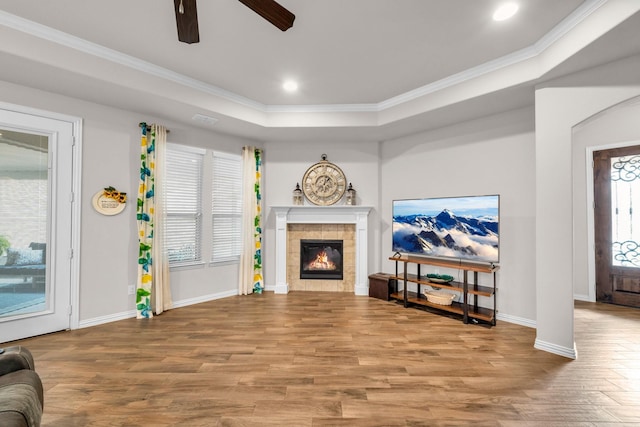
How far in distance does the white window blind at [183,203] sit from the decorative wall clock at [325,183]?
185 cm

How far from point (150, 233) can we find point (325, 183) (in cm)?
281

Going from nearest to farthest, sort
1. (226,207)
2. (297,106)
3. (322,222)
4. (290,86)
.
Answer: (290,86) → (297,106) → (226,207) → (322,222)

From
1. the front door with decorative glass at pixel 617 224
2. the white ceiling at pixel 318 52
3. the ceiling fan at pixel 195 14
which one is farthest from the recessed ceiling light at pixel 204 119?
the front door with decorative glass at pixel 617 224

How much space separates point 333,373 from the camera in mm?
2381

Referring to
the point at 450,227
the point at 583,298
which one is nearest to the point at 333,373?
the point at 450,227

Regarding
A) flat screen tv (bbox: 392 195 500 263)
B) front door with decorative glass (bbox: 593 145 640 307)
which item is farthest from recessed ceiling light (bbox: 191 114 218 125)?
front door with decorative glass (bbox: 593 145 640 307)

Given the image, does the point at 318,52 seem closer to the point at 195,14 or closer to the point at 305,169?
the point at 195,14

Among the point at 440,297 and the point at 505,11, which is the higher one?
the point at 505,11

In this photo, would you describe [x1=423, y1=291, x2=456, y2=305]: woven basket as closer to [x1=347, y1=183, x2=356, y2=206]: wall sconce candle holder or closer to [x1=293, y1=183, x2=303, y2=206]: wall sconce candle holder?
[x1=347, y1=183, x2=356, y2=206]: wall sconce candle holder

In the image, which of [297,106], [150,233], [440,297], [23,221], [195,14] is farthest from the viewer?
[297,106]

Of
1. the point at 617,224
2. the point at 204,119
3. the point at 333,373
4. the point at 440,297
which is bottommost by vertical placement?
the point at 333,373

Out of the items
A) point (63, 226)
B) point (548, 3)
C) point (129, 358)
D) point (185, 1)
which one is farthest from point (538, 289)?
point (63, 226)

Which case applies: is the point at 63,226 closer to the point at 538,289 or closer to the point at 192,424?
the point at 192,424

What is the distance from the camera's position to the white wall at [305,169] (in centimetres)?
499
